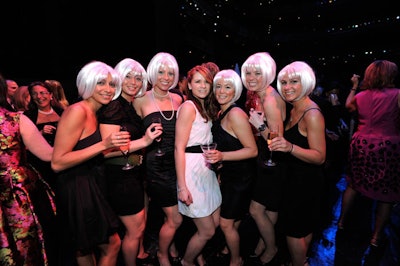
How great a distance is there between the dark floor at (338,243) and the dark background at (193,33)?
4057 millimetres

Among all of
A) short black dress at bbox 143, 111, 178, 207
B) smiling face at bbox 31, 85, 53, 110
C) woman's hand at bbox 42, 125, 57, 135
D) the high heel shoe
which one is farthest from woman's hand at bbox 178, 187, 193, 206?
smiling face at bbox 31, 85, 53, 110

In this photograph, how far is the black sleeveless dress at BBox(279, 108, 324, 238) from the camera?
7.91 feet

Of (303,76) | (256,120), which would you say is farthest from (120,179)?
(303,76)

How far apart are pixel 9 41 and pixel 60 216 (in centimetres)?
402

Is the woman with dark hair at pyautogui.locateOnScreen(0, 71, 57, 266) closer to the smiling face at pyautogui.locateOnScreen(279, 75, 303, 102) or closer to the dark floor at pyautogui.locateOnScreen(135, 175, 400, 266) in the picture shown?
the dark floor at pyautogui.locateOnScreen(135, 175, 400, 266)

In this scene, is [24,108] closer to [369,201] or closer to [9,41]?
[9,41]

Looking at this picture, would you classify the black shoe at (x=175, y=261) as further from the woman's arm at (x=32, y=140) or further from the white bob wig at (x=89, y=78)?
the white bob wig at (x=89, y=78)

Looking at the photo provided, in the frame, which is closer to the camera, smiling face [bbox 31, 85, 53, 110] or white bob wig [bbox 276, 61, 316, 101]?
white bob wig [bbox 276, 61, 316, 101]

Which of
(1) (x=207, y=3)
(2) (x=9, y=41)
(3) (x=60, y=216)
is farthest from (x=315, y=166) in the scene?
(1) (x=207, y=3)

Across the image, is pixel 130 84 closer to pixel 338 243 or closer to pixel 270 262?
pixel 270 262

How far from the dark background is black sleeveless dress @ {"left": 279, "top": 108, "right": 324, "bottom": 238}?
506 centimetres

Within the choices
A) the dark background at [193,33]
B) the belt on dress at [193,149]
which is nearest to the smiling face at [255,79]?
the belt on dress at [193,149]

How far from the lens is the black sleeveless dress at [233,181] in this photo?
2630mm

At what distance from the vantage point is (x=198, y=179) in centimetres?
257
